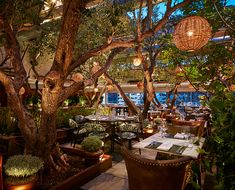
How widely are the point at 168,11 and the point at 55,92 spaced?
2.23m

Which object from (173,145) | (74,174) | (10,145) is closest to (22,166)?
(74,174)

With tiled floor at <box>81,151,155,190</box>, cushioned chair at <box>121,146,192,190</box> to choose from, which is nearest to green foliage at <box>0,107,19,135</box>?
tiled floor at <box>81,151,155,190</box>

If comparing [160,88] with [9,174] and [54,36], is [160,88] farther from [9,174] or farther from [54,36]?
[9,174]

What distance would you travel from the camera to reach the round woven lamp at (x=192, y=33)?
8.32ft

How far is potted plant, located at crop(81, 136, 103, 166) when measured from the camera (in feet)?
12.0

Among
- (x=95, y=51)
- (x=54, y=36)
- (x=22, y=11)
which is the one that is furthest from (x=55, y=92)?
(x=54, y=36)

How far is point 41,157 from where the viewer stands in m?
3.14

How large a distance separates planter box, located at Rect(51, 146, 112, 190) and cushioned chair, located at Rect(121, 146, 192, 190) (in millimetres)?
1501

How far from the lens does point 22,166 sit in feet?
8.57

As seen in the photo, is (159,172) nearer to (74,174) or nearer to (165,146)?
(165,146)

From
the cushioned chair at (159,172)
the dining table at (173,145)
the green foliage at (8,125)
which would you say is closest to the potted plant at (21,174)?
the dining table at (173,145)

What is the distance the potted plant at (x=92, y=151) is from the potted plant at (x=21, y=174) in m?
1.12

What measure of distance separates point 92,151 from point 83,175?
1.87ft

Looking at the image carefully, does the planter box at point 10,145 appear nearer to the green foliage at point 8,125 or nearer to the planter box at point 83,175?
the green foliage at point 8,125
